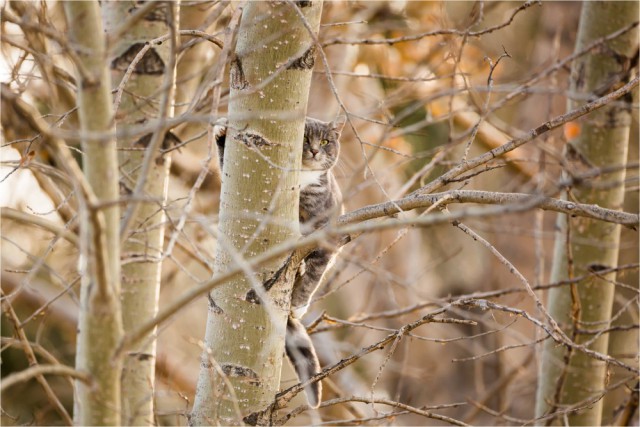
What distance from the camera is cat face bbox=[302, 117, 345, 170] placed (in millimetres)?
3023

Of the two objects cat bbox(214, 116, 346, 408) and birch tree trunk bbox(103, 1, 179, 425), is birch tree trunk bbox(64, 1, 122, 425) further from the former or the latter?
birch tree trunk bbox(103, 1, 179, 425)

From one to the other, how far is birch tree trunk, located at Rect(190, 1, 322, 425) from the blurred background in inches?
3.9

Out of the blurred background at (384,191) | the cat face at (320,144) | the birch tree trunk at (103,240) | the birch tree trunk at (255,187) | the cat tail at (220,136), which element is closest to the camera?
the birch tree trunk at (103,240)

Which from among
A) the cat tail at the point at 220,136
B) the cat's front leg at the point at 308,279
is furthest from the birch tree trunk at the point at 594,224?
the cat tail at the point at 220,136

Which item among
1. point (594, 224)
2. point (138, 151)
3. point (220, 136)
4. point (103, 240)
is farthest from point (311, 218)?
point (103, 240)

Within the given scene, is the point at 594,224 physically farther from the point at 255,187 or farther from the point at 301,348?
the point at 255,187

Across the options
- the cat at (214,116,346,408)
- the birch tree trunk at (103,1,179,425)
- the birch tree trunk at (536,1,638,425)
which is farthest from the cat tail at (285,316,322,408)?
the birch tree trunk at (536,1,638,425)

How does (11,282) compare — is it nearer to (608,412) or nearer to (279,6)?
(279,6)

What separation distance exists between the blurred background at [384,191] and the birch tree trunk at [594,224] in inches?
5.1

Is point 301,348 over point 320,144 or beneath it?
beneath

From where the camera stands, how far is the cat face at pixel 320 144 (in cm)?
302

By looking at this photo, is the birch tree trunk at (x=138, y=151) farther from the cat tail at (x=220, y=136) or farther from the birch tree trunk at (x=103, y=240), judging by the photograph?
the birch tree trunk at (x=103, y=240)

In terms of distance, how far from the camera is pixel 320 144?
3166mm

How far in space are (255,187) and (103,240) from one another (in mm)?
701
